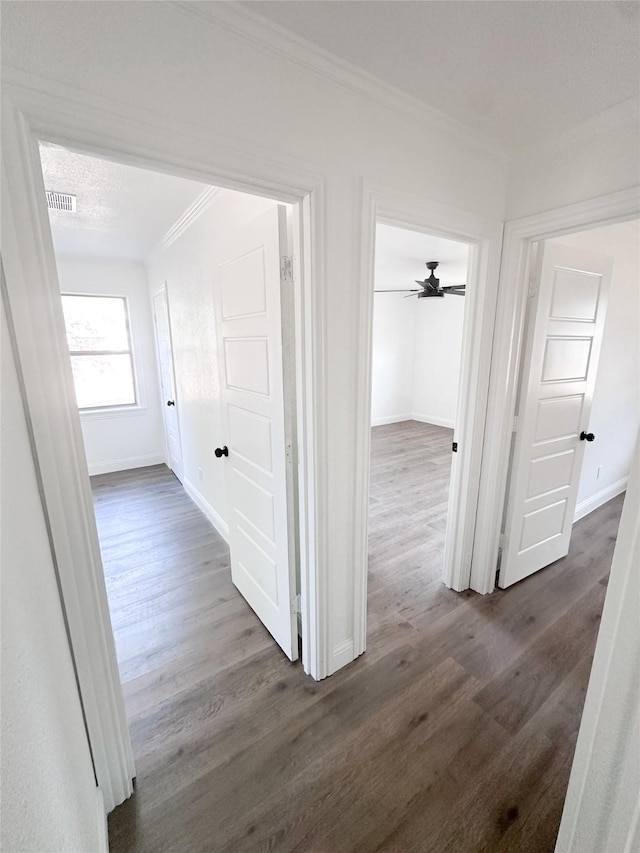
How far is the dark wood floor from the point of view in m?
1.20

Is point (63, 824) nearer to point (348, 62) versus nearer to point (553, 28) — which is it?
point (348, 62)

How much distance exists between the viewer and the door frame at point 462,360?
1.46m

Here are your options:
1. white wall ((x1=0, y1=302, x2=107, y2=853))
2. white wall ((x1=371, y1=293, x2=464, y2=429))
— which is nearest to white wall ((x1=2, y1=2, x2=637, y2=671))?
white wall ((x1=0, y1=302, x2=107, y2=853))

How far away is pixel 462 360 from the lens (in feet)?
6.65

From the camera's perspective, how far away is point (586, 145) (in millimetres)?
1523

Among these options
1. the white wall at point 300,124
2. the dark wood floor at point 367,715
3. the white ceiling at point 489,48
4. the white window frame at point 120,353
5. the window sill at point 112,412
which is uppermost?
the white ceiling at point 489,48

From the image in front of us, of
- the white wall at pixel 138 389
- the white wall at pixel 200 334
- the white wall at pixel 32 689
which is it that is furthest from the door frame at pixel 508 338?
the white wall at pixel 138 389

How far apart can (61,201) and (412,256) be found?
3154 millimetres

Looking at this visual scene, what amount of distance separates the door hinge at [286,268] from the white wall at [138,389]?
362 cm

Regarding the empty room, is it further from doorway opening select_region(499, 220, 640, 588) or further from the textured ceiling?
the textured ceiling

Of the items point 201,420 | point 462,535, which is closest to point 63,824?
point 462,535

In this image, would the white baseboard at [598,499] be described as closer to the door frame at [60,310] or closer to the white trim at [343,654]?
the white trim at [343,654]

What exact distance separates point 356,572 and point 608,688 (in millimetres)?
1078

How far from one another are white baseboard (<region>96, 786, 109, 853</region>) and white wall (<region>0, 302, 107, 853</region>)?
15 mm
